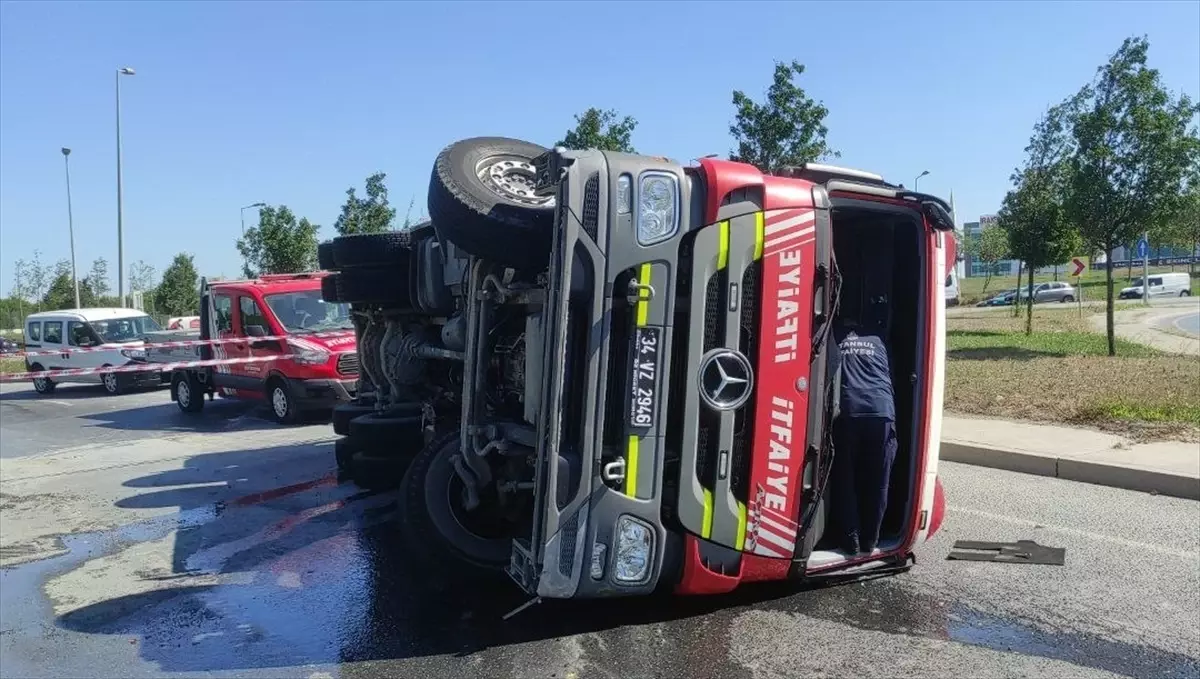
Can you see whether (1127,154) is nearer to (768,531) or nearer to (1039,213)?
(1039,213)

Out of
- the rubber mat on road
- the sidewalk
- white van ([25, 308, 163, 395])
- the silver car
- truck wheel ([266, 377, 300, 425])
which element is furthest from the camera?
the silver car

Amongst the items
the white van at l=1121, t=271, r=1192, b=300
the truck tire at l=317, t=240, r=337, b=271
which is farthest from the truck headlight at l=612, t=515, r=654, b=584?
the white van at l=1121, t=271, r=1192, b=300

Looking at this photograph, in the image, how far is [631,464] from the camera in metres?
3.85

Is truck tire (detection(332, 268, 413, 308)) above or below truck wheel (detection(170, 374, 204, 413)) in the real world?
above

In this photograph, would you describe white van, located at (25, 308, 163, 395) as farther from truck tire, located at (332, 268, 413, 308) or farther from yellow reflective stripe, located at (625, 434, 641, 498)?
yellow reflective stripe, located at (625, 434, 641, 498)

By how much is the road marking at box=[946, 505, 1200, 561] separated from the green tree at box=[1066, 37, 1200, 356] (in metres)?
11.8

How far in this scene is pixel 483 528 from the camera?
4.89 meters

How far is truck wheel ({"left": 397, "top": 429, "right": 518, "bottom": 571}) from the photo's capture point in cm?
469

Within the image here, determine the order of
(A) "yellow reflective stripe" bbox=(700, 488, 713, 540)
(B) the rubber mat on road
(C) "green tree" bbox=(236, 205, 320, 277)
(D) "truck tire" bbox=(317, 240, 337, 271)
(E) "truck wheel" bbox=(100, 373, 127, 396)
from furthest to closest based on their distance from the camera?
(C) "green tree" bbox=(236, 205, 320, 277) < (E) "truck wheel" bbox=(100, 373, 127, 396) < (D) "truck tire" bbox=(317, 240, 337, 271) < (B) the rubber mat on road < (A) "yellow reflective stripe" bbox=(700, 488, 713, 540)

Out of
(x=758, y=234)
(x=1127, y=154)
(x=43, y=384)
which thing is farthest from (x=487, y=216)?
(x=43, y=384)

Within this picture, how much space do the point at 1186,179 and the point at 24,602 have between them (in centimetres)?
1813

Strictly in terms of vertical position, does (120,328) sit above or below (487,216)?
below

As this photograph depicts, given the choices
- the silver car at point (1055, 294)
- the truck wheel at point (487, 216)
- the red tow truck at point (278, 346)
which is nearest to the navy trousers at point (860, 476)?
the truck wheel at point (487, 216)

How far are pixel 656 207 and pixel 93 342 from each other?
2015cm
